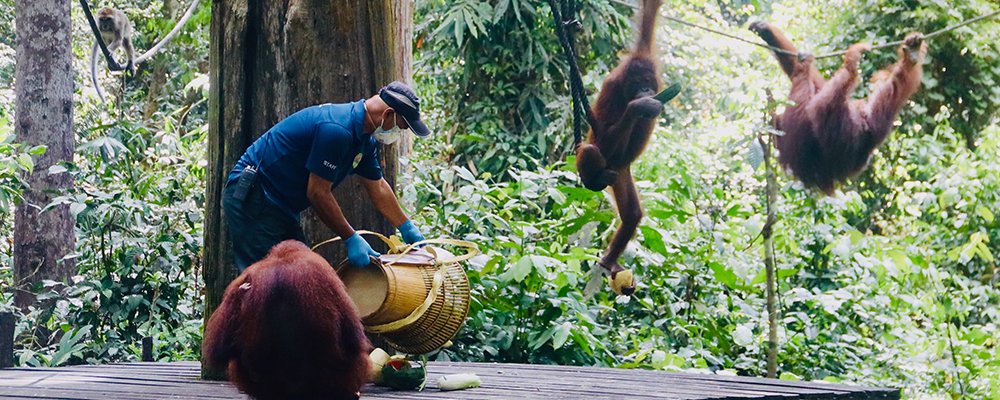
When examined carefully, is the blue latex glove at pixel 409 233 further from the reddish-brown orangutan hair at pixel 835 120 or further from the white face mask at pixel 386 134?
the reddish-brown orangutan hair at pixel 835 120

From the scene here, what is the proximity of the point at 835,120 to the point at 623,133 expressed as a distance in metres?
1.65

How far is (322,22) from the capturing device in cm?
319

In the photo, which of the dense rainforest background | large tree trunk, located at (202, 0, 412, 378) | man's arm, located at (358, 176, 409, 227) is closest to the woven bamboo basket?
man's arm, located at (358, 176, 409, 227)

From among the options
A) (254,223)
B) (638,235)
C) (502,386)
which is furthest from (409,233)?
(638,235)

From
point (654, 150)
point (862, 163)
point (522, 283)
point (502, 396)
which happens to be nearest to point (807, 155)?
point (862, 163)

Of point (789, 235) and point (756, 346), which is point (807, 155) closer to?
point (789, 235)

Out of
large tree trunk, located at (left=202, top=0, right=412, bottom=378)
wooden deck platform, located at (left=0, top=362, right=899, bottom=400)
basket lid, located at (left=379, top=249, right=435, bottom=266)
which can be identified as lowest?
wooden deck platform, located at (left=0, top=362, right=899, bottom=400)

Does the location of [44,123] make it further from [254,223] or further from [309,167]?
[309,167]

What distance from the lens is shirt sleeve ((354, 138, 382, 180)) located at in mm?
3091

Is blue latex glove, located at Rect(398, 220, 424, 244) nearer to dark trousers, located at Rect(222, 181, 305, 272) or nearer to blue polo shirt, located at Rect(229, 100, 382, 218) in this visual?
blue polo shirt, located at Rect(229, 100, 382, 218)

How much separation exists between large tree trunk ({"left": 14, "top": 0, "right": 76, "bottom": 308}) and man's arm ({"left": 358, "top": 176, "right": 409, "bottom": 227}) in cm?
327

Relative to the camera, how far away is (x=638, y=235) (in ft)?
15.8

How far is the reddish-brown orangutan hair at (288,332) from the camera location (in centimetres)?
213

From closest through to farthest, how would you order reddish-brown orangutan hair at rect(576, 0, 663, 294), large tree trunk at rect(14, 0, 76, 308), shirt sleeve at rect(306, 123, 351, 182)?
shirt sleeve at rect(306, 123, 351, 182), reddish-brown orangutan hair at rect(576, 0, 663, 294), large tree trunk at rect(14, 0, 76, 308)
